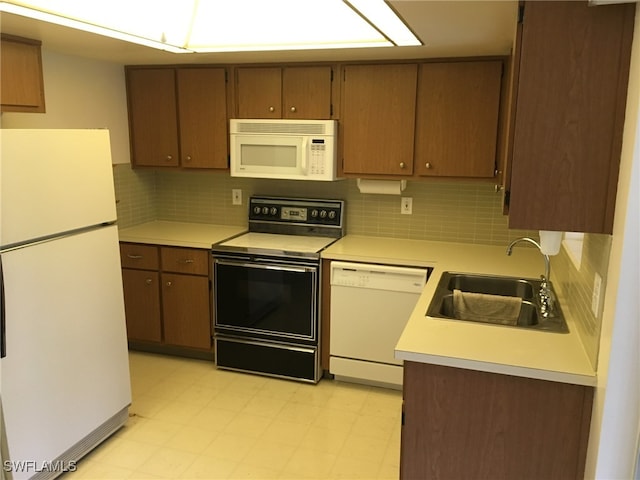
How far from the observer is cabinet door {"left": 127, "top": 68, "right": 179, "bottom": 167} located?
3.68 m

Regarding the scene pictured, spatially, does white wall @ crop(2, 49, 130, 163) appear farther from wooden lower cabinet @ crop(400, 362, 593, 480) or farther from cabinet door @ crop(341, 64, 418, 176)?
wooden lower cabinet @ crop(400, 362, 593, 480)

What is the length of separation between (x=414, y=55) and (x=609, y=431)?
88.5 inches

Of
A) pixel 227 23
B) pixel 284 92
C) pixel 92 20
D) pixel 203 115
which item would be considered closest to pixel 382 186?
pixel 284 92

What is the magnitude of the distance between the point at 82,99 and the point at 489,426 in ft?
10.1

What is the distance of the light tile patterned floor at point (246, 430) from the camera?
8.32ft

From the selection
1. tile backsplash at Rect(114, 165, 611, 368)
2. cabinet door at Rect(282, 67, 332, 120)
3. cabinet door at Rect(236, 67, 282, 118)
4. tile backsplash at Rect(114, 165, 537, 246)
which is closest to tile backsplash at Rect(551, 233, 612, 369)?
tile backsplash at Rect(114, 165, 611, 368)

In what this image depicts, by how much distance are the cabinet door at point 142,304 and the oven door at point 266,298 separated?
1.54 feet

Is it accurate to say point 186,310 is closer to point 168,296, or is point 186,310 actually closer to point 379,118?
point 168,296

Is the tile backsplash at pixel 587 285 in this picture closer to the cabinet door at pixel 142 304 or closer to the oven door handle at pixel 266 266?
the oven door handle at pixel 266 266

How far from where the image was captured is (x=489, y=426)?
1807 mm

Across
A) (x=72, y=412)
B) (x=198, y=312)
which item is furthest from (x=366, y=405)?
(x=72, y=412)

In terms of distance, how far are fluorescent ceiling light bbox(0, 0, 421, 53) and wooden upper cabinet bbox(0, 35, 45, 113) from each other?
578mm

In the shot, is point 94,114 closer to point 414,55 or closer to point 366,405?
point 414,55

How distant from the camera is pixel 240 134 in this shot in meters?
3.51
